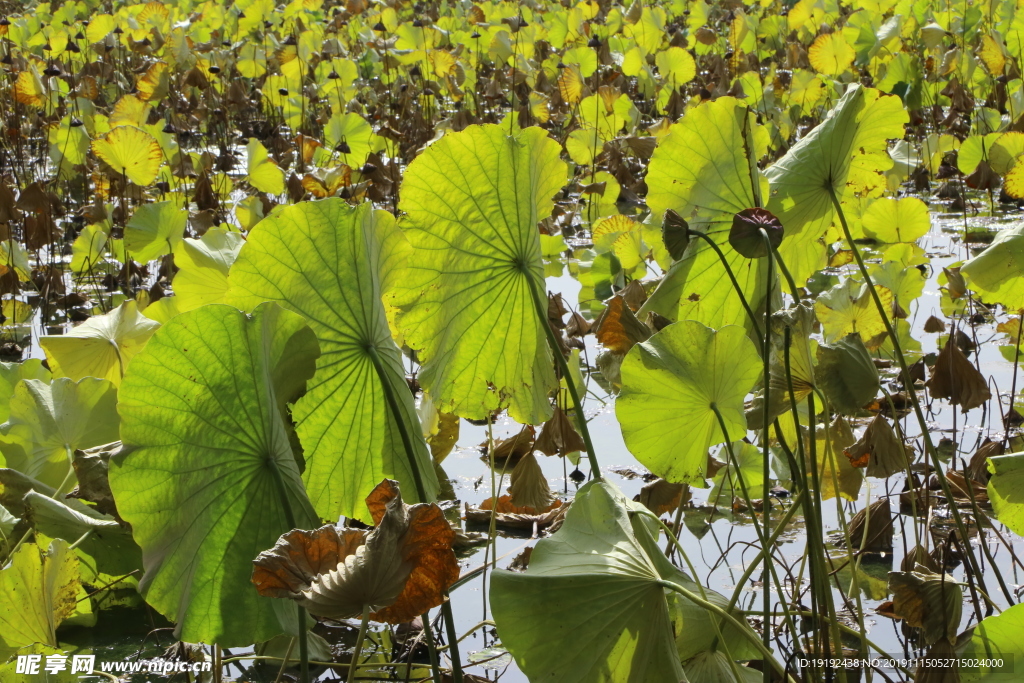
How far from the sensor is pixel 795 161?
1.14m

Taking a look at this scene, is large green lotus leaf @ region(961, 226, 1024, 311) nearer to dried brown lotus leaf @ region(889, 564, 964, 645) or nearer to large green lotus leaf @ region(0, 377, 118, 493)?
dried brown lotus leaf @ region(889, 564, 964, 645)

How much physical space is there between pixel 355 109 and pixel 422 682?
3.75m

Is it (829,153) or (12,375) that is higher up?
(829,153)

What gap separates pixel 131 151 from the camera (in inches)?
107

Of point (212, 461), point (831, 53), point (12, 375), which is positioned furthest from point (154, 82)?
point (212, 461)

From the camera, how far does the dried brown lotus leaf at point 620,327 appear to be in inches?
46.7

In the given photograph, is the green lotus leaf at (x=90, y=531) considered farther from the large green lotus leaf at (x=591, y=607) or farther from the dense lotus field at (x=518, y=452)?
the large green lotus leaf at (x=591, y=607)

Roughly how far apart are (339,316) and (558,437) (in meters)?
0.70

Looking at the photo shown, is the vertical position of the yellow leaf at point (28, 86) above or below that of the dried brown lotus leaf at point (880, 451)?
above

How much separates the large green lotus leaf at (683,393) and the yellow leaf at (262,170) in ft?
6.59

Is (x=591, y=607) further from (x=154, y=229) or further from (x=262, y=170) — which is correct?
(x=262, y=170)

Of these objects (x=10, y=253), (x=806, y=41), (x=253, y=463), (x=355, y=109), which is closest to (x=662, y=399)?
(x=253, y=463)

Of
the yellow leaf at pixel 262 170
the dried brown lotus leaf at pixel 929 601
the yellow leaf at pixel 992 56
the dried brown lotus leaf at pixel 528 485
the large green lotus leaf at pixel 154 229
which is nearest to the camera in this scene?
the dried brown lotus leaf at pixel 929 601

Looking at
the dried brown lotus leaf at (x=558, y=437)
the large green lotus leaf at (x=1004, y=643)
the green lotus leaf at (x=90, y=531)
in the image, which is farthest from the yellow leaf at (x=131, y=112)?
the large green lotus leaf at (x=1004, y=643)
